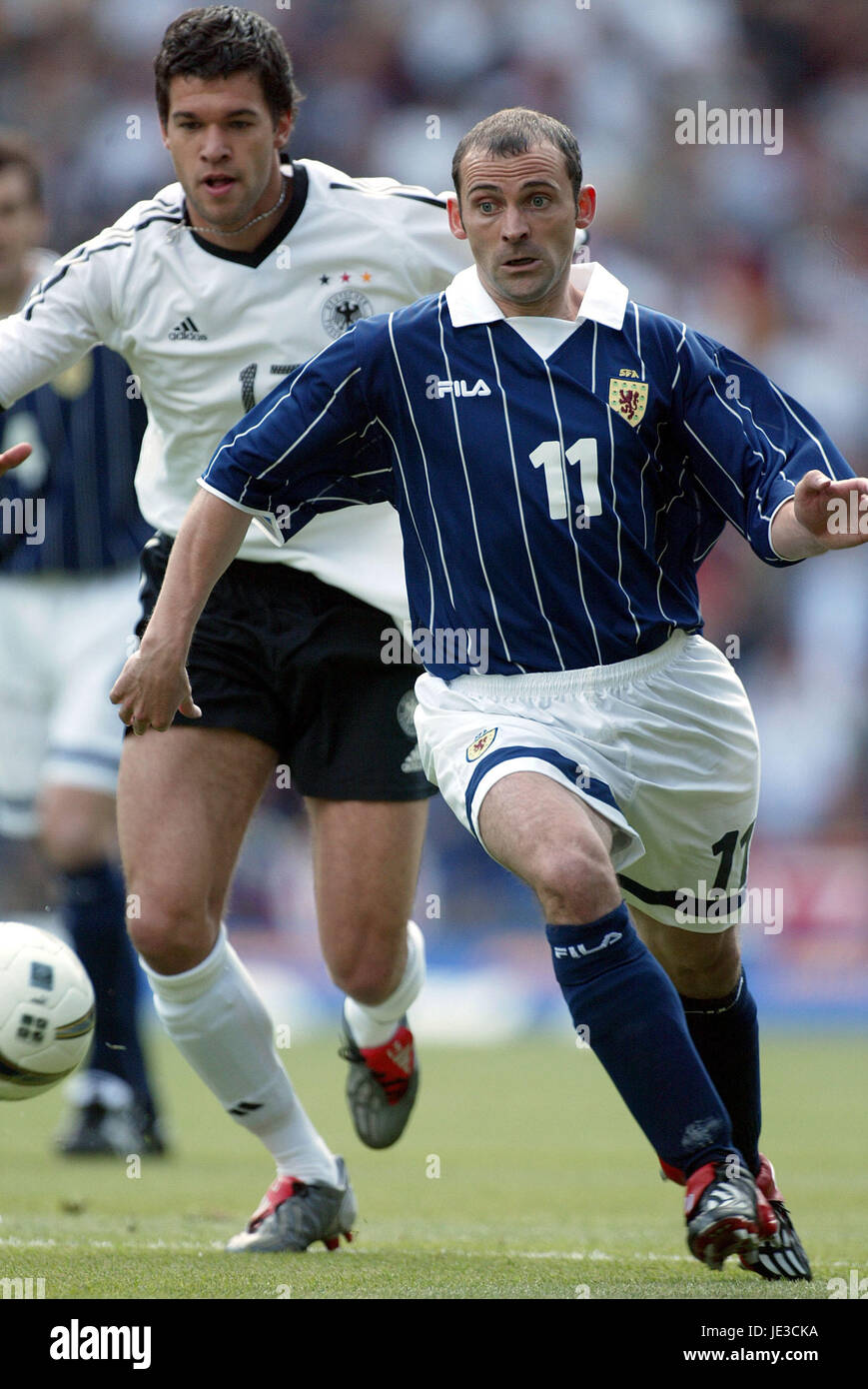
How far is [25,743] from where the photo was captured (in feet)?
24.6

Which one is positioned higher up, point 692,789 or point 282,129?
point 282,129

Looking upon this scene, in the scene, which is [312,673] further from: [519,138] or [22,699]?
[22,699]

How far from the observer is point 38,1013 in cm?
416

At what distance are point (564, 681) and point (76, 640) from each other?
12.3 ft

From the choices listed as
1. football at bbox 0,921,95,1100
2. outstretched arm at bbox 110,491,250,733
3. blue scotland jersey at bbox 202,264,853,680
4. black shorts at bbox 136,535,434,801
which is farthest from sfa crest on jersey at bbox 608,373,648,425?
football at bbox 0,921,95,1100

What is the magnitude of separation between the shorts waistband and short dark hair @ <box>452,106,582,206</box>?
3.23 feet

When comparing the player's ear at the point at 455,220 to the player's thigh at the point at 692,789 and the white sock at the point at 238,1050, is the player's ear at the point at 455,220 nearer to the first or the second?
the player's thigh at the point at 692,789

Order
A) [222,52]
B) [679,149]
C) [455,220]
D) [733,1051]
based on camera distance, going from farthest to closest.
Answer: [679,149] → [222,52] → [733,1051] → [455,220]

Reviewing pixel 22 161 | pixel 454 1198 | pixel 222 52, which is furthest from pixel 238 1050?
pixel 22 161

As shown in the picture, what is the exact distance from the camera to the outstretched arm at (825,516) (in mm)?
3344

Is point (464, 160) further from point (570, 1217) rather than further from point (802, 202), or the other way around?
point (802, 202)

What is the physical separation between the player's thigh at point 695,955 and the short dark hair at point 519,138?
1.59m

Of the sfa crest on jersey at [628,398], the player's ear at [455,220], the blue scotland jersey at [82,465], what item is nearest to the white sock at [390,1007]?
the sfa crest on jersey at [628,398]

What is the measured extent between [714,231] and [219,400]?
952 centimetres
